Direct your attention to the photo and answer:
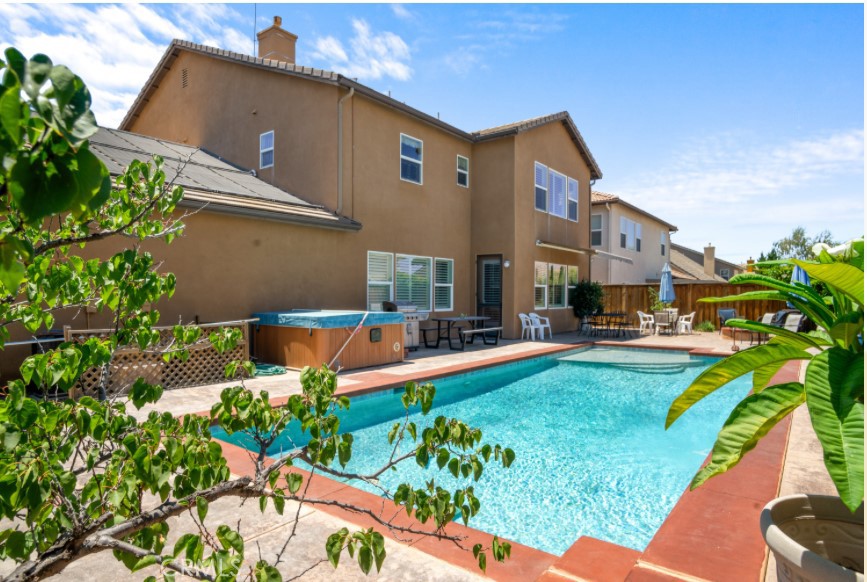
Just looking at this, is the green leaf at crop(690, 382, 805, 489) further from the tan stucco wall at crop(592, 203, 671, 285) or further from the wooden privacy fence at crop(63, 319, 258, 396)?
the tan stucco wall at crop(592, 203, 671, 285)

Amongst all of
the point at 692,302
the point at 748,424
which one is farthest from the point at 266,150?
the point at 692,302

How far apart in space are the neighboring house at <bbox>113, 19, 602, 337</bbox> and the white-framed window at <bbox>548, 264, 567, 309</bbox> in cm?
8

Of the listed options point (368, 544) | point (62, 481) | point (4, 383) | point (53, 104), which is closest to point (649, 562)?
point (368, 544)

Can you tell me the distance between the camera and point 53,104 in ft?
2.37

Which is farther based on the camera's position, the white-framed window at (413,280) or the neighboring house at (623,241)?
the neighboring house at (623,241)

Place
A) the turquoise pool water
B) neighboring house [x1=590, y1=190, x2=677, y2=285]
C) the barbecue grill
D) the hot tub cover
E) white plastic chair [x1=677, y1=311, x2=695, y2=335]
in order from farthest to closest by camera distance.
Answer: neighboring house [x1=590, y1=190, x2=677, y2=285] → white plastic chair [x1=677, y1=311, x2=695, y2=335] → the barbecue grill → the hot tub cover → the turquoise pool water

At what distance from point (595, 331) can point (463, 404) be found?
11.6 meters

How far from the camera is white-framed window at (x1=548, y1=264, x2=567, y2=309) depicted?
60.7ft

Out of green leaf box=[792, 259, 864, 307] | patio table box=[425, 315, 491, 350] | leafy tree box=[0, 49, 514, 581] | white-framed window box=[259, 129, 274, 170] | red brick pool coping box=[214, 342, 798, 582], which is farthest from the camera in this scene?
white-framed window box=[259, 129, 274, 170]

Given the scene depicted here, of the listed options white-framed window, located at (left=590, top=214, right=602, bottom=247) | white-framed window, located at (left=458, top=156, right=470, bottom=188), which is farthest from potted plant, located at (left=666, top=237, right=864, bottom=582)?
white-framed window, located at (left=590, top=214, right=602, bottom=247)

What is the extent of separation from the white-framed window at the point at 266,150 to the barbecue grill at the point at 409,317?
17.7 feet

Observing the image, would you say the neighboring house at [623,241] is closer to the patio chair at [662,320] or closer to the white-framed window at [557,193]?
the patio chair at [662,320]

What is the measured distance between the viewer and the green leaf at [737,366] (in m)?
1.96

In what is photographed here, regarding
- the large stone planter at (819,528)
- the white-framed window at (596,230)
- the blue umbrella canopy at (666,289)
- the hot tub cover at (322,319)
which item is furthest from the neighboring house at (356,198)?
the large stone planter at (819,528)
